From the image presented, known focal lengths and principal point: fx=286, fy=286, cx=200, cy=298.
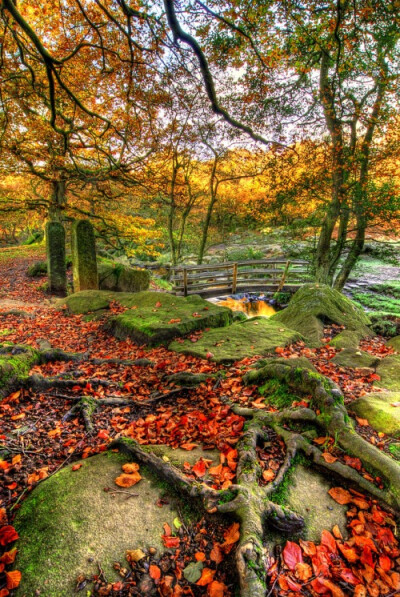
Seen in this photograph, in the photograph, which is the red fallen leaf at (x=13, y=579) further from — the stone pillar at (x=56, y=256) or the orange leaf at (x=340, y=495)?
the stone pillar at (x=56, y=256)

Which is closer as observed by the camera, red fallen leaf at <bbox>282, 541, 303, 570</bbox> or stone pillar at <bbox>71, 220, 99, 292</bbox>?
red fallen leaf at <bbox>282, 541, 303, 570</bbox>

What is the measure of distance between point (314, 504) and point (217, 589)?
0.89 meters

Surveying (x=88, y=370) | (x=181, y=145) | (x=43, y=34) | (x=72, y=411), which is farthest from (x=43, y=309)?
(x=181, y=145)

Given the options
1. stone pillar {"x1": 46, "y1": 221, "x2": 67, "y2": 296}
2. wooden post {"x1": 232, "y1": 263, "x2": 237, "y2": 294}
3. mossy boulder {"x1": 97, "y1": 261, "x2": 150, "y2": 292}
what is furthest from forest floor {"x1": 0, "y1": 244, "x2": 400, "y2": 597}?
wooden post {"x1": 232, "y1": 263, "x2": 237, "y2": 294}

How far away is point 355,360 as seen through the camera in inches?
177

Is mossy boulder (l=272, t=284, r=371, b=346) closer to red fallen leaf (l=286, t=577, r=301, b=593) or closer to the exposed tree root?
the exposed tree root

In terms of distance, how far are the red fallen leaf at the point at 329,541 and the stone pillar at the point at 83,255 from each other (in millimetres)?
10243

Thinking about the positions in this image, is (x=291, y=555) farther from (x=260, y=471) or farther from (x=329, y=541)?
(x=260, y=471)

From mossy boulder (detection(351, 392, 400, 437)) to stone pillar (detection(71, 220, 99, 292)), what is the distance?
31.8 feet

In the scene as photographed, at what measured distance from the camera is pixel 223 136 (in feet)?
44.9

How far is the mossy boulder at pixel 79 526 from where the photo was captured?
5.15ft

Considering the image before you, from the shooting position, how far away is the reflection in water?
14578 millimetres

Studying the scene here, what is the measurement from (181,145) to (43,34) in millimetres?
6592

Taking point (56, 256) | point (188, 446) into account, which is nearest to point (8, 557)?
point (188, 446)
